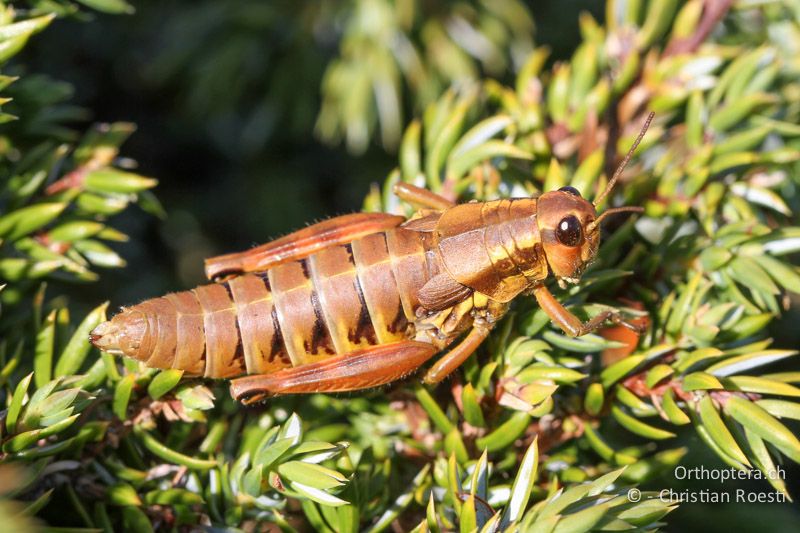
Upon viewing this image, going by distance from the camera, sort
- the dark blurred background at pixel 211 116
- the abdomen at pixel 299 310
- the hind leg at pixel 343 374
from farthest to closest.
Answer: the dark blurred background at pixel 211 116 < the abdomen at pixel 299 310 < the hind leg at pixel 343 374

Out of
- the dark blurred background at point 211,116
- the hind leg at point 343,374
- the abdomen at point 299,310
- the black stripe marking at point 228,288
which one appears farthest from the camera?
the dark blurred background at point 211,116

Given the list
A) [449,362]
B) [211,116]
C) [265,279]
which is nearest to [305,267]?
[265,279]

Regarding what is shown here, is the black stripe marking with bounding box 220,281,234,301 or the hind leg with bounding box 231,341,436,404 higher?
the black stripe marking with bounding box 220,281,234,301

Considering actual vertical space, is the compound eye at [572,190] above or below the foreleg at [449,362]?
above

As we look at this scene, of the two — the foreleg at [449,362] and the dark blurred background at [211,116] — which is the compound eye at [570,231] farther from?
the dark blurred background at [211,116]

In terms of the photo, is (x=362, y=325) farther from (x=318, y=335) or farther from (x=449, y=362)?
(x=449, y=362)

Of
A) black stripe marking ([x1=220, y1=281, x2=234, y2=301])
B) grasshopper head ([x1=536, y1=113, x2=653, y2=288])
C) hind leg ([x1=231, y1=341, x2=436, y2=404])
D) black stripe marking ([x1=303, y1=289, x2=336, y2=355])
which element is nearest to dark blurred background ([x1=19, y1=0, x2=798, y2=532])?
black stripe marking ([x1=220, y1=281, x2=234, y2=301])

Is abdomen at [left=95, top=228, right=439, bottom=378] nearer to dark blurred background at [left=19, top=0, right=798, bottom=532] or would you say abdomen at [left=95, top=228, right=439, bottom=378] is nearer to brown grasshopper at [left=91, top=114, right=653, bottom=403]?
brown grasshopper at [left=91, top=114, right=653, bottom=403]

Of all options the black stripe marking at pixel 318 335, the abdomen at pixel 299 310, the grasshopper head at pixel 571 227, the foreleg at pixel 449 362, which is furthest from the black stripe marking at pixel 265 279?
the grasshopper head at pixel 571 227
